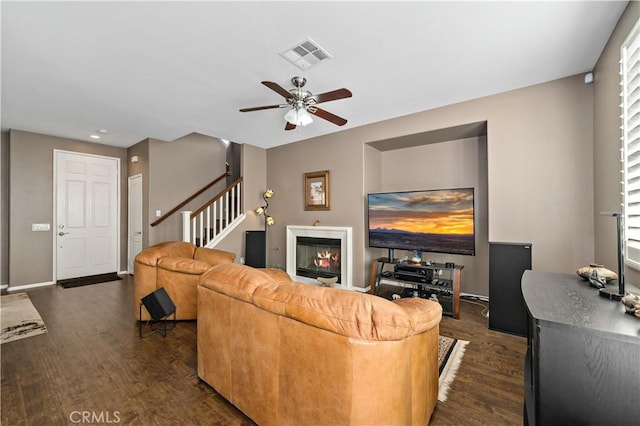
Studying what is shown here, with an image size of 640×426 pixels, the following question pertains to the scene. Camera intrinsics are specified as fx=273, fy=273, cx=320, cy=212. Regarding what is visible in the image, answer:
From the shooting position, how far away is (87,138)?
525 cm

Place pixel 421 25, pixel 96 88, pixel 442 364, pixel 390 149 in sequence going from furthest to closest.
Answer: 1. pixel 390 149
2. pixel 96 88
3. pixel 442 364
4. pixel 421 25

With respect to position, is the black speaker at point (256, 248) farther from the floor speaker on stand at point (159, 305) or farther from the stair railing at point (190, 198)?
the floor speaker on stand at point (159, 305)

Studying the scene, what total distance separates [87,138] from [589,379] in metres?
7.23

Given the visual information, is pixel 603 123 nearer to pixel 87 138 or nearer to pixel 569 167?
pixel 569 167

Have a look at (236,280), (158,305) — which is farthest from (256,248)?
(236,280)

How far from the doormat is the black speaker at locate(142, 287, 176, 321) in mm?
3231

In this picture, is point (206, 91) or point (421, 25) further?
point (206, 91)

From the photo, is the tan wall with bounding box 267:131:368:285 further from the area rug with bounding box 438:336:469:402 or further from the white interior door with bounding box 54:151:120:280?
the white interior door with bounding box 54:151:120:280

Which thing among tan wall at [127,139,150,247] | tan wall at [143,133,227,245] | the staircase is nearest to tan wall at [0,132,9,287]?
tan wall at [127,139,150,247]

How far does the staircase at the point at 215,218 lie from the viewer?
16.3ft

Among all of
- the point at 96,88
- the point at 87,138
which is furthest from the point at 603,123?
the point at 87,138

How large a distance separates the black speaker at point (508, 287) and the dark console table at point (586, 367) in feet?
5.95

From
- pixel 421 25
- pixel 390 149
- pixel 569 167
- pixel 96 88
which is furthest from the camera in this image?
pixel 390 149

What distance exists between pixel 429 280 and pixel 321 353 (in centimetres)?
284
